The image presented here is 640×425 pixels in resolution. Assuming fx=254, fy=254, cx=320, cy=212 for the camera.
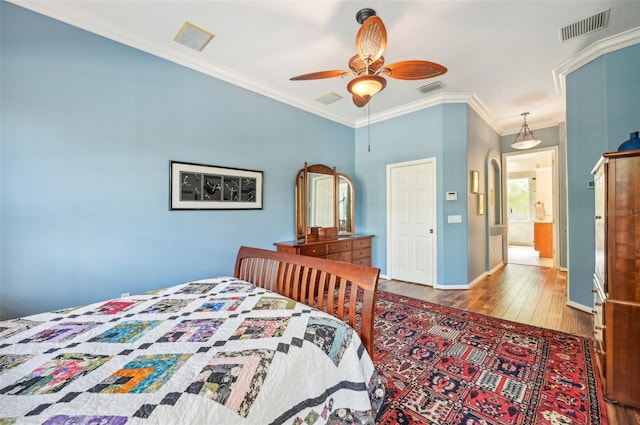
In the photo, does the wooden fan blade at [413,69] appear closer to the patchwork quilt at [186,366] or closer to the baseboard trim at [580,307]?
the patchwork quilt at [186,366]

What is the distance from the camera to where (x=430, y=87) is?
144 inches

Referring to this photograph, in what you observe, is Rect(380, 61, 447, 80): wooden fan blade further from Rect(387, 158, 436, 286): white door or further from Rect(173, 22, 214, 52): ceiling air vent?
Rect(387, 158, 436, 286): white door

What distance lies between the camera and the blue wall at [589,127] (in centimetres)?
266

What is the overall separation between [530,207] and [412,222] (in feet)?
21.3

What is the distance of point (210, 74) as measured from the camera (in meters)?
3.03

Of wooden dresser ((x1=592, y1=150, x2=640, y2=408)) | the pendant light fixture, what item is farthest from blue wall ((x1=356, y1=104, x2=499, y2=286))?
wooden dresser ((x1=592, y1=150, x2=640, y2=408))

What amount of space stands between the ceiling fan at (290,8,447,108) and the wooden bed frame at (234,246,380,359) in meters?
1.40

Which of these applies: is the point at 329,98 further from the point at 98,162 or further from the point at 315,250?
the point at 98,162

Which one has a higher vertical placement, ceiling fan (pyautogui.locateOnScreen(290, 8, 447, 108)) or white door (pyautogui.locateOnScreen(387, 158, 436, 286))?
ceiling fan (pyautogui.locateOnScreen(290, 8, 447, 108))

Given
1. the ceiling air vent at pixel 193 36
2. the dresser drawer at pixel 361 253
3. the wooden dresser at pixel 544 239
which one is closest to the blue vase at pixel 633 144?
the dresser drawer at pixel 361 253

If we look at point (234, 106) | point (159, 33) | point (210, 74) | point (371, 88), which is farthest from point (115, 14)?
point (371, 88)

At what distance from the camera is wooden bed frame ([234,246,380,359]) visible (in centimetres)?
149

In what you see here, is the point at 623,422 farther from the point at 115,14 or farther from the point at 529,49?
the point at 115,14

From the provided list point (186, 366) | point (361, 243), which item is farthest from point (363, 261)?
point (186, 366)
